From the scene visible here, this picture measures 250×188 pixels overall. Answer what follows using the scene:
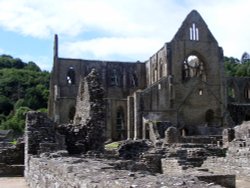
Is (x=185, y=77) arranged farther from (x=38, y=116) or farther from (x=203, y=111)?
(x=38, y=116)

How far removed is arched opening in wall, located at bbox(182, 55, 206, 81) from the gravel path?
137 feet

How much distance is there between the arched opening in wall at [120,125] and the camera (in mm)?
52281

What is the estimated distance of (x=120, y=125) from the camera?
2087 inches

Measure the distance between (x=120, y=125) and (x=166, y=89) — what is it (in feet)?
21.1

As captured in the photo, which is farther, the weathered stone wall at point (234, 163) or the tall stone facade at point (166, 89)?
the tall stone facade at point (166, 89)

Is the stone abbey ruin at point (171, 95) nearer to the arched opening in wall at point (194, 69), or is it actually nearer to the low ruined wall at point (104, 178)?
the arched opening in wall at point (194, 69)

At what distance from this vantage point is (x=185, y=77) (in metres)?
56.6

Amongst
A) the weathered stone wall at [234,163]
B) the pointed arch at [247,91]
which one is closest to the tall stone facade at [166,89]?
the pointed arch at [247,91]

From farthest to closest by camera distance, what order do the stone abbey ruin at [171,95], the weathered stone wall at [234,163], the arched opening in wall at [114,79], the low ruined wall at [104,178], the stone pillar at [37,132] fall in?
the arched opening in wall at [114,79] < the stone abbey ruin at [171,95] < the weathered stone wall at [234,163] < the stone pillar at [37,132] < the low ruined wall at [104,178]

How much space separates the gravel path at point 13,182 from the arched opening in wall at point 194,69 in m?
41.7

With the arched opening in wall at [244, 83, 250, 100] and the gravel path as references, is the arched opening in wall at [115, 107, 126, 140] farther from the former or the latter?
the gravel path

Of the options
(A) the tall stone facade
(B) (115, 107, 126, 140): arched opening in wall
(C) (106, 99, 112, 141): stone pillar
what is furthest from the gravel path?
(B) (115, 107, 126, 140): arched opening in wall

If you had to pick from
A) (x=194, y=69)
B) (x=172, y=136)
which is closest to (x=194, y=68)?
(x=194, y=69)

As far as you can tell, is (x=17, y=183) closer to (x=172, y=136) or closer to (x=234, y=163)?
(x=234, y=163)
